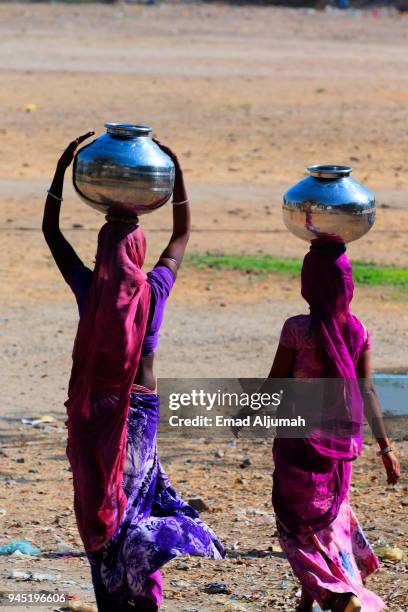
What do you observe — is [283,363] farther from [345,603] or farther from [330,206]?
[345,603]

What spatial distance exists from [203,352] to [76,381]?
488 cm

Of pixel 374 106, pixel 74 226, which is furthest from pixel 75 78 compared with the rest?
pixel 74 226

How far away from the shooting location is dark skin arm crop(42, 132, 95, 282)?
430cm

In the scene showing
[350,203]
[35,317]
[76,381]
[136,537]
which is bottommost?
[35,317]

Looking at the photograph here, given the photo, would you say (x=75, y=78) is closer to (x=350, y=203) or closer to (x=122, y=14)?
(x=122, y=14)

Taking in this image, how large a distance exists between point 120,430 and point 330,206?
3.63 ft

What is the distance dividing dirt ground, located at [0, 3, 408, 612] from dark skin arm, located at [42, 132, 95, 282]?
143 cm

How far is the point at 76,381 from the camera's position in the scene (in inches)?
163

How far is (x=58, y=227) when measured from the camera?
14.1 ft

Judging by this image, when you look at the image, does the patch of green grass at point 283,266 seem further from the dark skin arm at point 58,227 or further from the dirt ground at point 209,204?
the dark skin arm at point 58,227

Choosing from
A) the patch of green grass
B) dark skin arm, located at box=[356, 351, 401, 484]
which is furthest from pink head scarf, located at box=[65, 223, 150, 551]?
the patch of green grass

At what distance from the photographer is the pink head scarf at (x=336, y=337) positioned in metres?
4.57

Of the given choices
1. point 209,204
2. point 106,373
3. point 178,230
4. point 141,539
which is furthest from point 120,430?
point 209,204

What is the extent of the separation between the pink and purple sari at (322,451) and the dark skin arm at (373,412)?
0.03m
